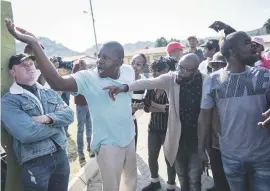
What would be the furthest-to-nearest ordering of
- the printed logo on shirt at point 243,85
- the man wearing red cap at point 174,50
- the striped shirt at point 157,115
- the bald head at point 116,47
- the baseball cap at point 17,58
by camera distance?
the man wearing red cap at point 174,50, the striped shirt at point 157,115, the bald head at point 116,47, the baseball cap at point 17,58, the printed logo on shirt at point 243,85

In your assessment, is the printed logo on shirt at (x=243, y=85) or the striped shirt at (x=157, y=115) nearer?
the printed logo on shirt at (x=243, y=85)

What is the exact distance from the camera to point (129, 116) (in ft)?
9.27

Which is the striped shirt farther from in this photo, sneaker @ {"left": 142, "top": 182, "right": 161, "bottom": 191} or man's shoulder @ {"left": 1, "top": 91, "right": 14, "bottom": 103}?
man's shoulder @ {"left": 1, "top": 91, "right": 14, "bottom": 103}

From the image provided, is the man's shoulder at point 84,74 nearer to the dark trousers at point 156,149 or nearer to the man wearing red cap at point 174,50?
the dark trousers at point 156,149

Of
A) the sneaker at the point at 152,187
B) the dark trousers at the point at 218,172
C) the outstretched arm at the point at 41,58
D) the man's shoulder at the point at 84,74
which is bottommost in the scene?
the sneaker at the point at 152,187

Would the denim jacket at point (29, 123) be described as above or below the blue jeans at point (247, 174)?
above

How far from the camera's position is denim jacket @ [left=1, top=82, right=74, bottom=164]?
7.93 ft

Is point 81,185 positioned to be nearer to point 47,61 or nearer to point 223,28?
point 47,61

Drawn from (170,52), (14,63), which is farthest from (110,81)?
(170,52)

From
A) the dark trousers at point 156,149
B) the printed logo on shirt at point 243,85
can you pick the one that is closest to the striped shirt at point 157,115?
the dark trousers at point 156,149

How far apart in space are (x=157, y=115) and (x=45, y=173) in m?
1.75

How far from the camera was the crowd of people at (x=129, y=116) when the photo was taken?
90.0 inches

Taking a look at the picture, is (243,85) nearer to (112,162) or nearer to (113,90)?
(113,90)

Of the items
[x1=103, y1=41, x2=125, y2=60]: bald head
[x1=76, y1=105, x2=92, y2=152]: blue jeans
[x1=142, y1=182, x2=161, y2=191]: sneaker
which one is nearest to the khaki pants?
[x1=103, y1=41, x2=125, y2=60]: bald head
